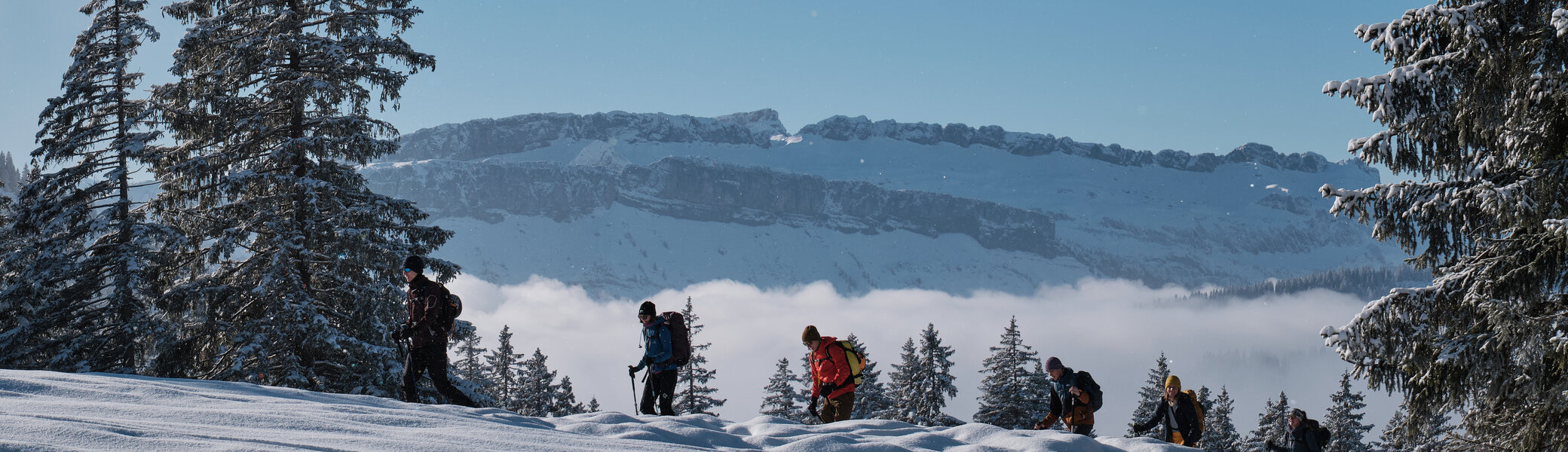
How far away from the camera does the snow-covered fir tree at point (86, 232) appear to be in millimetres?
18109

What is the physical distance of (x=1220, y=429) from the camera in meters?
41.1

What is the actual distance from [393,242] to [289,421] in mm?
9365

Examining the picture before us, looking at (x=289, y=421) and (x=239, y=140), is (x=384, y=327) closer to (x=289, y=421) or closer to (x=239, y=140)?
(x=239, y=140)

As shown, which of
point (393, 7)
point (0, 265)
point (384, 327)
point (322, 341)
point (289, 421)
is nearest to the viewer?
point (289, 421)

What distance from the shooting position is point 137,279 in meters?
17.4

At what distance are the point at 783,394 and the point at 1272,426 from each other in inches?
725

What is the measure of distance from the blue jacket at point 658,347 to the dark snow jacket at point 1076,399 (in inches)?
164

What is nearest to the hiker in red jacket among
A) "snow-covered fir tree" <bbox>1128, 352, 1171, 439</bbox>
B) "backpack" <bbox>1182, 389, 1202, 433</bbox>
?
"backpack" <bbox>1182, 389, 1202, 433</bbox>

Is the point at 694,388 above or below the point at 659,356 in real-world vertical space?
below

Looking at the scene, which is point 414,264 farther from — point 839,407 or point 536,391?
point 536,391

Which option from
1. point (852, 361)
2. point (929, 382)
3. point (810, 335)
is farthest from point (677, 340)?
point (929, 382)

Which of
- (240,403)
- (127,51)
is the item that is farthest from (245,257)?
(240,403)

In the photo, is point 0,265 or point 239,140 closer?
point 239,140

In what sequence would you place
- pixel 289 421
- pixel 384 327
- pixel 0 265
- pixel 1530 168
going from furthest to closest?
pixel 0 265, pixel 384 327, pixel 1530 168, pixel 289 421
